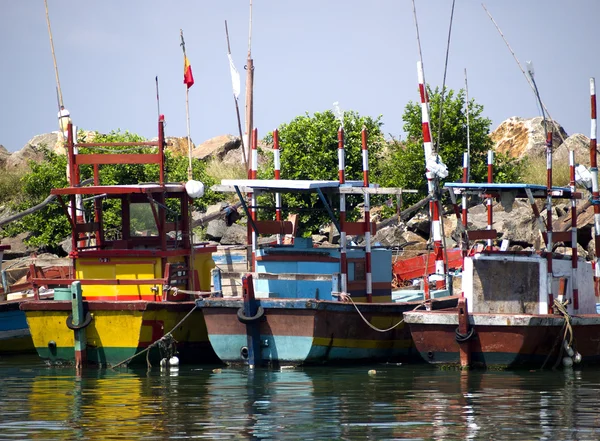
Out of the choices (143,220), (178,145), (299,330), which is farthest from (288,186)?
(178,145)

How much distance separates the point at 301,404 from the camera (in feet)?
54.7

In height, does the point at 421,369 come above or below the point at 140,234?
below

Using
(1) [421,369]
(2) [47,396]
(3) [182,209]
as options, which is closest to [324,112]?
(3) [182,209]

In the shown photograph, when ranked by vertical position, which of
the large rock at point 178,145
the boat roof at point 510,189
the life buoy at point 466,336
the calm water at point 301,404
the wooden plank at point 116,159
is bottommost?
the calm water at point 301,404

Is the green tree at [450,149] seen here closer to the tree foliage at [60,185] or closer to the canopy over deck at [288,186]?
the tree foliage at [60,185]

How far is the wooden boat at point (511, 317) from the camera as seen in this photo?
2019 cm

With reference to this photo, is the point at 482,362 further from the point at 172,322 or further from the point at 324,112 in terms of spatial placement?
the point at 324,112

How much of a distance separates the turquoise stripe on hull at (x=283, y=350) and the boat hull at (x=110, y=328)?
0.99 meters

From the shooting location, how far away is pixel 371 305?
2173 centimetres

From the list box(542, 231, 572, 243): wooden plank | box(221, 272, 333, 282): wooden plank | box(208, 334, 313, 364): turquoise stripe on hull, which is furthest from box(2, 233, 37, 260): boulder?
box(542, 231, 572, 243): wooden plank

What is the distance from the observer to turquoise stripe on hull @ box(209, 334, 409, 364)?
814 inches

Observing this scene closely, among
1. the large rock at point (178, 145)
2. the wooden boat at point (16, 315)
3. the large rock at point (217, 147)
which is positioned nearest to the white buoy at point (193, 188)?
the wooden boat at point (16, 315)

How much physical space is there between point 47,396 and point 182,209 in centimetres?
637

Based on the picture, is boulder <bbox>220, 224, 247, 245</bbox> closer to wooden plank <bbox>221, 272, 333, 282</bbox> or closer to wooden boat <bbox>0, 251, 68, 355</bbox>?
wooden boat <bbox>0, 251, 68, 355</bbox>
